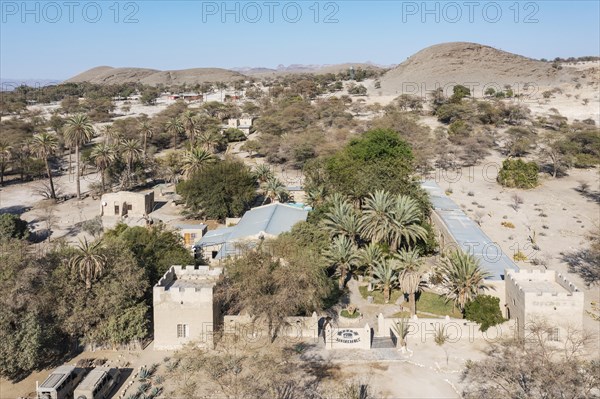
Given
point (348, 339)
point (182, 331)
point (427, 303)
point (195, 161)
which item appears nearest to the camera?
point (348, 339)

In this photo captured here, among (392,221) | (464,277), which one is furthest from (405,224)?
(464,277)

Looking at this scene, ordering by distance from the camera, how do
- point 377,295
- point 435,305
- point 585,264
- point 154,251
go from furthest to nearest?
1. point 585,264
2. point 377,295
3. point 154,251
4. point 435,305

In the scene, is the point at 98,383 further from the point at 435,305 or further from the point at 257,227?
the point at 435,305

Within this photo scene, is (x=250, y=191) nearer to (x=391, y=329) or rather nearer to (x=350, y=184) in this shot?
(x=350, y=184)

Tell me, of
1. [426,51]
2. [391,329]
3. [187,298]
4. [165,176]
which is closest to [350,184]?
[391,329]

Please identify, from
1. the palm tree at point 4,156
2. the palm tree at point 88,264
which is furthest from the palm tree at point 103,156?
the palm tree at point 88,264

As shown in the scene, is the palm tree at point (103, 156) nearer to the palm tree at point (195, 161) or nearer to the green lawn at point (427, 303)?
the palm tree at point (195, 161)

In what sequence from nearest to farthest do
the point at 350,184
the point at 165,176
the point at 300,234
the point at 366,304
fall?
the point at 366,304 → the point at 300,234 → the point at 350,184 → the point at 165,176
